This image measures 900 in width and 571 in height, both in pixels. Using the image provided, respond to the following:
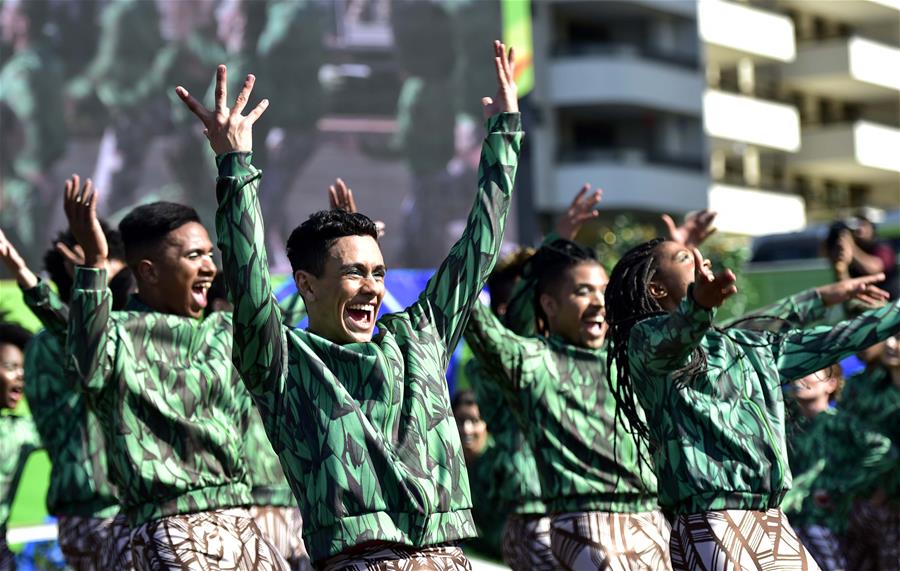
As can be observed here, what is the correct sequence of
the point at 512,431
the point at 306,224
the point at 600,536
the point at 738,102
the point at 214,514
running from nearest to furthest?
the point at 306,224 → the point at 214,514 → the point at 600,536 → the point at 512,431 → the point at 738,102

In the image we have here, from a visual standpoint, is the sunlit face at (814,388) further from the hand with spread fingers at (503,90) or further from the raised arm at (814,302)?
the hand with spread fingers at (503,90)

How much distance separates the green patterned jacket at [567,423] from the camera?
6562 mm

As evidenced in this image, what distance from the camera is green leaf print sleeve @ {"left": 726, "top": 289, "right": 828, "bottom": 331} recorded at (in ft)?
20.4

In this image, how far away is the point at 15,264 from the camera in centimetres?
607

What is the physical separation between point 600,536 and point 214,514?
161 cm

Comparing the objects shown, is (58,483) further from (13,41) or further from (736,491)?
(13,41)

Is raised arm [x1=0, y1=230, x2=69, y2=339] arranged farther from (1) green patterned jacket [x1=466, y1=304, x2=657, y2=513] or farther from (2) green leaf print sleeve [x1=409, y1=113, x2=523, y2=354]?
(2) green leaf print sleeve [x1=409, y1=113, x2=523, y2=354]

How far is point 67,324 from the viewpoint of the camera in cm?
610

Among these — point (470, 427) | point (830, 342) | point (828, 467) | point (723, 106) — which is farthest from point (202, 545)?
point (723, 106)

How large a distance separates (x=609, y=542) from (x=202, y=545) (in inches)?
67.0

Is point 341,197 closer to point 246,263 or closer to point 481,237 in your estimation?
point 481,237

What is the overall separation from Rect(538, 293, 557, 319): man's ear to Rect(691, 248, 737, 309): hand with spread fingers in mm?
2263

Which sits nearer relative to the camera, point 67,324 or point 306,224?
point 306,224

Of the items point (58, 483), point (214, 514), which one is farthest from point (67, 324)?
point (58, 483)
